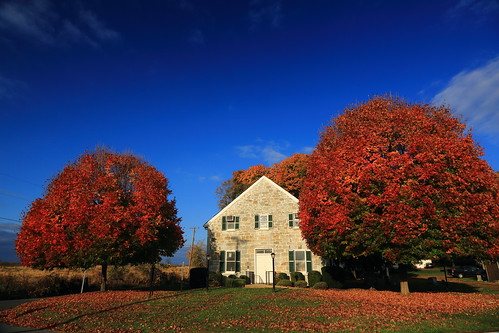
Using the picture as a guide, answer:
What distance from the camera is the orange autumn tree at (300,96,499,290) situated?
49.0ft

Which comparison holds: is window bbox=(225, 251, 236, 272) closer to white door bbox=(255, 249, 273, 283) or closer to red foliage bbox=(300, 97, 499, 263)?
white door bbox=(255, 249, 273, 283)

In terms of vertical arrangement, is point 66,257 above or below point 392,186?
below

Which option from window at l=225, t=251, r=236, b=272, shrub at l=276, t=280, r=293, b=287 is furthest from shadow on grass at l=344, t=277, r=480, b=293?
window at l=225, t=251, r=236, b=272

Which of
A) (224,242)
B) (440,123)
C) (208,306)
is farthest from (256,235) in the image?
(440,123)

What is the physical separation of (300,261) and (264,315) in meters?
14.8

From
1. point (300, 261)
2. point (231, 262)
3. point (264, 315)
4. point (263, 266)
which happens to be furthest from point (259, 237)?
point (264, 315)

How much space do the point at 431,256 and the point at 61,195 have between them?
20.5m

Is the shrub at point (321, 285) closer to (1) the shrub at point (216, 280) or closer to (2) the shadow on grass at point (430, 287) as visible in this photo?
(2) the shadow on grass at point (430, 287)

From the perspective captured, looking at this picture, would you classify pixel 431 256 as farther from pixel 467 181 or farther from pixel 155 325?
pixel 155 325

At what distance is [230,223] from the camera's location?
91.4 feet

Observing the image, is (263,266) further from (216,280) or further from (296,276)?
(216,280)

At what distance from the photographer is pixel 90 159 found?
20156mm

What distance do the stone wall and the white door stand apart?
13.8 inches

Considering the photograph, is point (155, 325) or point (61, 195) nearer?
point (155, 325)
